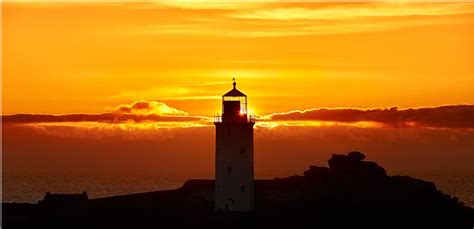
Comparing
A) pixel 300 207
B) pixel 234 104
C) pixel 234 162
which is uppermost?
pixel 234 104

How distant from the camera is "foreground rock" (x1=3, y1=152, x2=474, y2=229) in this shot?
49750 millimetres

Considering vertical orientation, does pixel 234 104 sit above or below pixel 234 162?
above

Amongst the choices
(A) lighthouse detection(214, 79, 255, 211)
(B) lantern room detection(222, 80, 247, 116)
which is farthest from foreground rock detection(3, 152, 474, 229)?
(B) lantern room detection(222, 80, 247, 116)

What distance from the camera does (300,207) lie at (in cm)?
5309

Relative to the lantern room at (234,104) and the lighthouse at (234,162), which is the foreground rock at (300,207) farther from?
the lantern room at (234,104)

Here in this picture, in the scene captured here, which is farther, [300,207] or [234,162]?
[300,207]

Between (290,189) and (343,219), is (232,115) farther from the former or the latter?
(290,189)

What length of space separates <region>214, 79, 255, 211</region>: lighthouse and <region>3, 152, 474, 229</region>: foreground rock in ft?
2.80

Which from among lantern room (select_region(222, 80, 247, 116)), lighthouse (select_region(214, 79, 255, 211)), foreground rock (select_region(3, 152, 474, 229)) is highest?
lantern room (select_region(222, 80, 247, 116))

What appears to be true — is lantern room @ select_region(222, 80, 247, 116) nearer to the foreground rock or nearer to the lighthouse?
the lighthouse

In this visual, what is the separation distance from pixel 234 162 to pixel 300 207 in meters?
4.89

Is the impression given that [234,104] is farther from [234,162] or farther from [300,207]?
[300,207]

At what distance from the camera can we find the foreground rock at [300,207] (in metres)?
49.8

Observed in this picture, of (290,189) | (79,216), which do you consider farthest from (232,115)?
(290,189)
